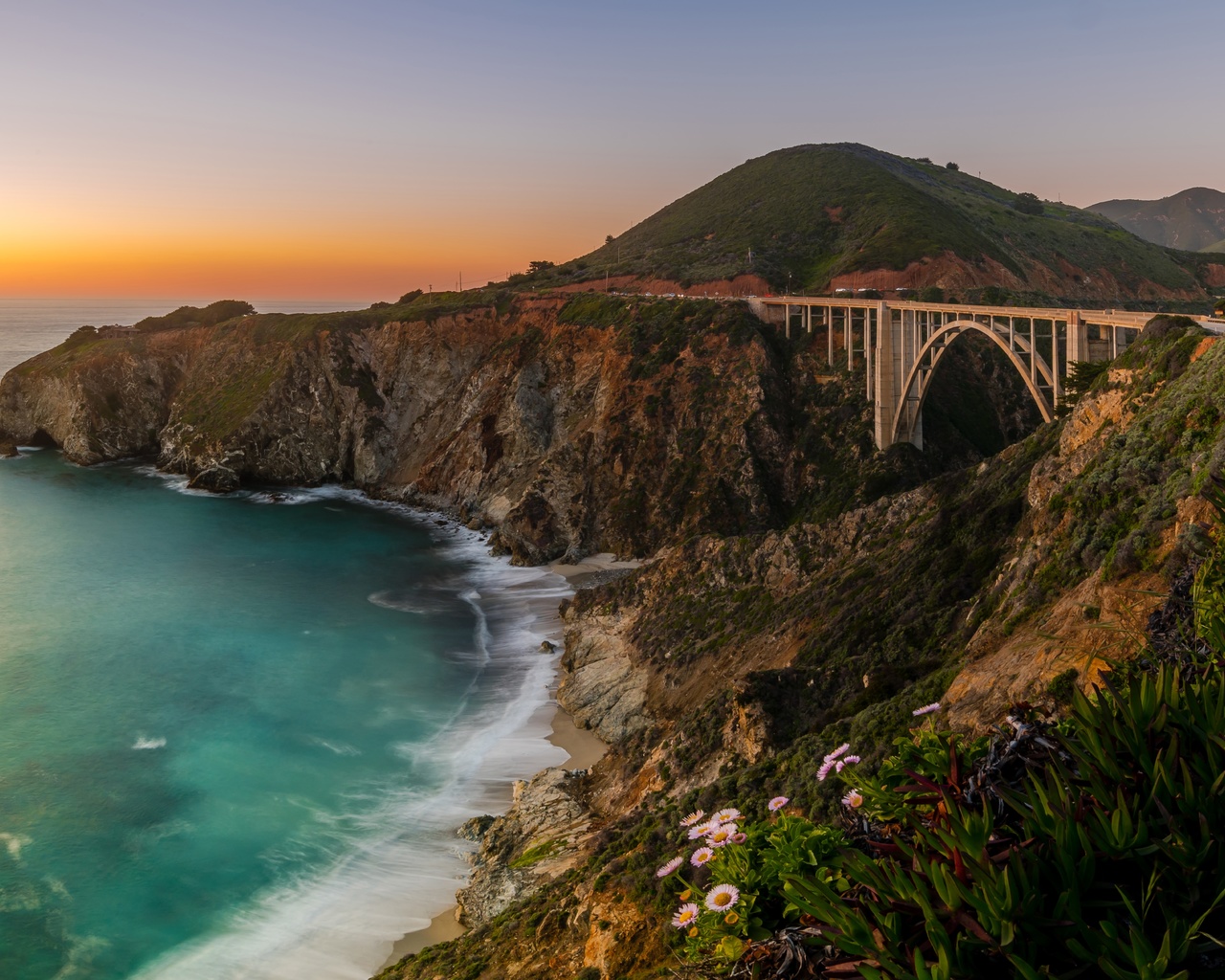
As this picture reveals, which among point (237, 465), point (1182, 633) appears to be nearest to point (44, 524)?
point (237, 465)

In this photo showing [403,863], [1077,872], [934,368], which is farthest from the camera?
[934,368]

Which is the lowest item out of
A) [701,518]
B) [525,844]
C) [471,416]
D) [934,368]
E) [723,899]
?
[525,844]

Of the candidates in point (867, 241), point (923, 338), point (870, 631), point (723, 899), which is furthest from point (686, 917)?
point (867, 241)

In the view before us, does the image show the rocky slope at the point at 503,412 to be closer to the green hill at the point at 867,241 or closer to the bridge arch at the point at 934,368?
the bridge arch at the point at 934,368

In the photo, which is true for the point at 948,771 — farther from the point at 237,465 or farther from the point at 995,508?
the point at 237,465

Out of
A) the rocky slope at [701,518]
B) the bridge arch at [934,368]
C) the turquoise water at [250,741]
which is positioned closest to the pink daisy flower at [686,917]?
the rocky slope at [701,518]

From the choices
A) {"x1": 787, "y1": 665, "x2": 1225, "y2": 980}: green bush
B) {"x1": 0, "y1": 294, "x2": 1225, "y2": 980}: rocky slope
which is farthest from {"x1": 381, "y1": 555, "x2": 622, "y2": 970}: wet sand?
{"x1": 787, "y1": 665, "x2": 1225, "y2": 980}: green bush

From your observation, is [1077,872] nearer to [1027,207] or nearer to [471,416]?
[471,416]

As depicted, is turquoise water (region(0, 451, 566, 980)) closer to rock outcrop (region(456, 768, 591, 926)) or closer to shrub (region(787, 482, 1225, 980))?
rock outcrop (region(456, 768, 591, 926))
